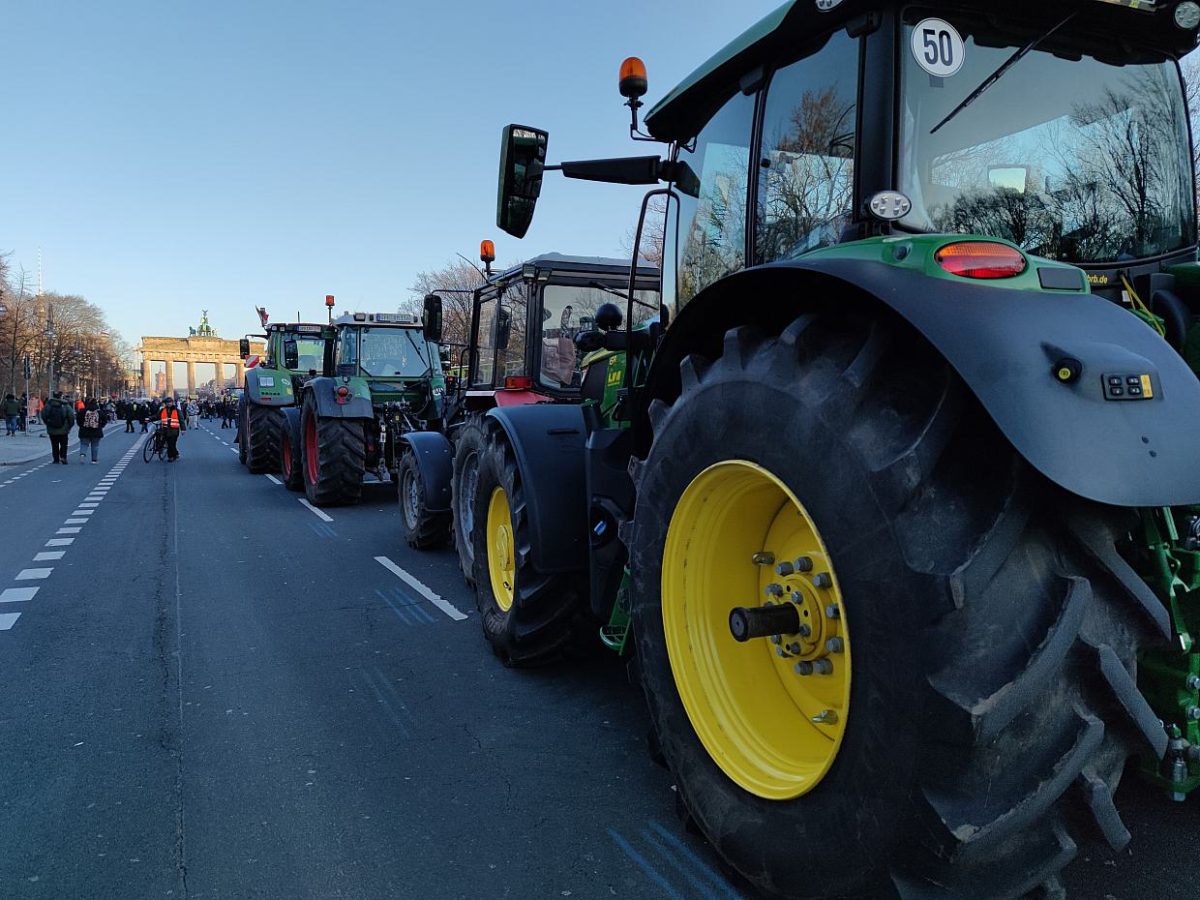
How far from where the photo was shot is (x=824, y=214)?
8.61 feet

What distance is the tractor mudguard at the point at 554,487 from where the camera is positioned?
4.07 meters

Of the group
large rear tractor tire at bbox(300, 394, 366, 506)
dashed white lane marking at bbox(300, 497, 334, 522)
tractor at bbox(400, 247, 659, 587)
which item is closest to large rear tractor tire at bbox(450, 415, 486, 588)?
tractor at bbox(400, 247, 659, 587)

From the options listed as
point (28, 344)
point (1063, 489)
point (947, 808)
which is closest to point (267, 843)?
point (947, 808)

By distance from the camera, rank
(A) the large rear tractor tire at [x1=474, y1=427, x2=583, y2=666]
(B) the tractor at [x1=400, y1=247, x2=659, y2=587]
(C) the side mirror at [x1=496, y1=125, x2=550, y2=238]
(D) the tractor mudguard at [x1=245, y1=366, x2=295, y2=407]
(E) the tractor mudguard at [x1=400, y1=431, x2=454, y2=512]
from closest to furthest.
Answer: (C) the side mirror at [x1=496, y1=125, x2=550, y2=238] < (A) the large rear tractor tire at [x1=474, y1=427, x2=583, y2=666] < (B) the tractor at [x1=400, y1=247, x2=659, y2=587] < (E) the tractor mudguard at [x1=400, y1=431, x2=454, y2=512] < (D) the tractor mudguard at [x1=245, y1=366, x2=295, y2=407]

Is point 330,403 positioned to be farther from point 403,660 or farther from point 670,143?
point 670,143

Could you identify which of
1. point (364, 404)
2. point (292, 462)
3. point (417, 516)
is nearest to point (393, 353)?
point (364, 404)

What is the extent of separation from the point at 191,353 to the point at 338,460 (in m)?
127

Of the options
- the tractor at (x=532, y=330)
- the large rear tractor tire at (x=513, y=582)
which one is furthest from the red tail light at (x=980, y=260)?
the tractor at (x=532, y=330)

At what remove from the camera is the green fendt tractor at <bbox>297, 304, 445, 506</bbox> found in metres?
11.3

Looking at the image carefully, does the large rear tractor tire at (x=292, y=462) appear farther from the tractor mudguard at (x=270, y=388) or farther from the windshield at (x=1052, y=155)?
the windshield at (x=1052, y=155)

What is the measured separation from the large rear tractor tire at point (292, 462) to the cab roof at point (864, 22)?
35.9 ft

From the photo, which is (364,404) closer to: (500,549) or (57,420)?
(500,549)

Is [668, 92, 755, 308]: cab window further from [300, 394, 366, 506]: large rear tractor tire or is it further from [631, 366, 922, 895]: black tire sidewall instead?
[300, 394, 366, 506]: large rear tractor tire

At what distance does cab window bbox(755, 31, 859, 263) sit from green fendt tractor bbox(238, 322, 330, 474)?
1417cm
